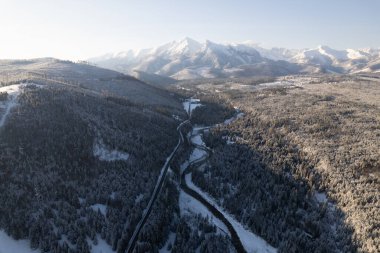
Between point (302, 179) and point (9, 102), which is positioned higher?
point (9, 102)

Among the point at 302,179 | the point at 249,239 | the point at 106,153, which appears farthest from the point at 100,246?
→ the point at 302,179

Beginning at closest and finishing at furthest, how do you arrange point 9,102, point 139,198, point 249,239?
1. point 249,239
2. point 139,198
3. point 9,102

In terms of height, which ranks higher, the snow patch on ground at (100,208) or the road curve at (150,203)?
the snow patch on ground at (100,208)

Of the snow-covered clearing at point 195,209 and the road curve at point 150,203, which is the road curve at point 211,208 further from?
the road curve at point 150,203

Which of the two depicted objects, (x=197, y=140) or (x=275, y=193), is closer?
(x=275, y=193)

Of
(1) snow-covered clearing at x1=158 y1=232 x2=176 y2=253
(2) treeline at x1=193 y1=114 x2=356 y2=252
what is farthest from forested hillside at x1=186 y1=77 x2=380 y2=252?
(1) snow-covered clearing at x1=158 y1=232 x2=176 y2=253

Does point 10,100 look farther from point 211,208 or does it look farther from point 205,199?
point 211,208

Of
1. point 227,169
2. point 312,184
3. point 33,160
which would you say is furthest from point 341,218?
point 33,160

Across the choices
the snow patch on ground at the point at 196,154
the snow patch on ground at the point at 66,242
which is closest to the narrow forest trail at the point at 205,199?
the snow patch on ground at the point at 196,154
